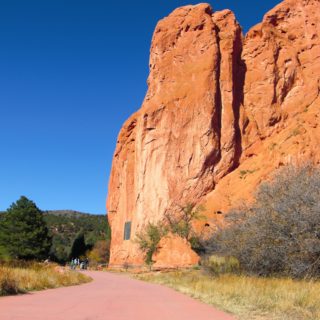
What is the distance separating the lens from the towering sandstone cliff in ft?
138

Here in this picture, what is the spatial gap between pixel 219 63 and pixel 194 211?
1619 cm

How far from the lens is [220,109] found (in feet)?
146

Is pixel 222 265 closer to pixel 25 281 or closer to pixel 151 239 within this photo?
pixel 25 281

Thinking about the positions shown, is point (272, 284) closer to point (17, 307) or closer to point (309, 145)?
point (17, 307)

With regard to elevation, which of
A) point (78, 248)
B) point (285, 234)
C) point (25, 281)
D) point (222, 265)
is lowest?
point (78, 248)

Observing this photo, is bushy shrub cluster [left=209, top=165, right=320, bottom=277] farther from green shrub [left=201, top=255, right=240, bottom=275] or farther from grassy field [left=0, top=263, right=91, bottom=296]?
grassy field [left=0, top=263, right=91, bottom=296]

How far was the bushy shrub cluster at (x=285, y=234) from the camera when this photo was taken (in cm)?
1501

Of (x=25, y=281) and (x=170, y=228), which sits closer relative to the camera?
(x=25, y=281)

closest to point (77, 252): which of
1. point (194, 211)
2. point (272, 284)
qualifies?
point (194, 211)

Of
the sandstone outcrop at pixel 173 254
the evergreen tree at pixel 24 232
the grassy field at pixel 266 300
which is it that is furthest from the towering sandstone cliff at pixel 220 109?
the grassy field at pixel 266 300

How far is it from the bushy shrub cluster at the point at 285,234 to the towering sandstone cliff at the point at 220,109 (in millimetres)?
19121

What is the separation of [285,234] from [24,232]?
40008 mm

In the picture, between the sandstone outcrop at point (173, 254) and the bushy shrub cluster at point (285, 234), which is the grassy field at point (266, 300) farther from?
the sandstone outcrop at point (173, 254)

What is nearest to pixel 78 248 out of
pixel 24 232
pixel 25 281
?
pixel 24 232
